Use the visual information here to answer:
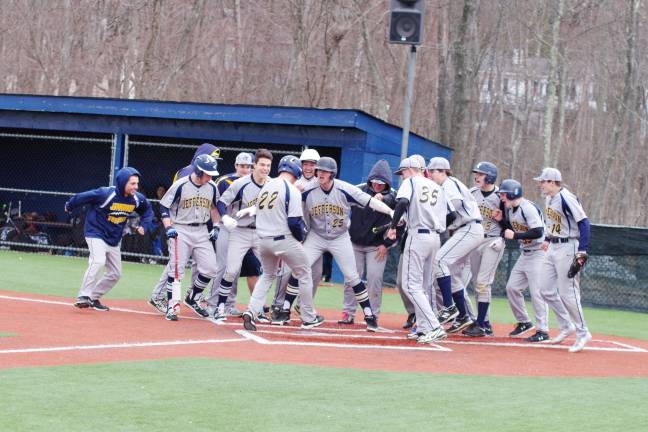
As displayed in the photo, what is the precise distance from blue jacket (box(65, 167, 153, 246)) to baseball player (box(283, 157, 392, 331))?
207cm

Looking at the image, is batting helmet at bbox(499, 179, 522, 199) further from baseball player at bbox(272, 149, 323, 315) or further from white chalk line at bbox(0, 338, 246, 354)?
white chalk line at bbox(0, 338, 246, 354)

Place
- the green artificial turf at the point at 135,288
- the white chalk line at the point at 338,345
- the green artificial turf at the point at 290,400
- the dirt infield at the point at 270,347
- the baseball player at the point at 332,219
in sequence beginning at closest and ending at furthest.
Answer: the green artificial turf at the point at 290,400 < the dirt infield at the point at 270,347 < the white chalk line at the point at 338,345 < the baseball player at the point at 332,219 < the green artificial turf at the point at 135,288

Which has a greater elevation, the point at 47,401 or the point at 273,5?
the point at 273,5

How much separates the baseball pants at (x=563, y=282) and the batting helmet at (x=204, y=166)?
396cm

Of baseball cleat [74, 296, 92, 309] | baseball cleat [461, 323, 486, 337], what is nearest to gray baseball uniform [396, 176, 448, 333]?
baseball cleat [461, 323, 486, 337]

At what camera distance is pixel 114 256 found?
12844mm

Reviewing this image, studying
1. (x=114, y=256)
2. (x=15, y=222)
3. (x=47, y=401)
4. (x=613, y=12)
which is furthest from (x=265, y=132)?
(x=613, y=12)

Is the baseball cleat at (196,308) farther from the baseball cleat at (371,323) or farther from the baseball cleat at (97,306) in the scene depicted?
the baseball cleat at (371,323)

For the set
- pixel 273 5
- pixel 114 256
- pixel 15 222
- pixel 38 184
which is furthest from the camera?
pixel 273 5

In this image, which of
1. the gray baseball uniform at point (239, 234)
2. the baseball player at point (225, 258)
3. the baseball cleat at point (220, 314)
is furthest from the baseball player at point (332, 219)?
the baseball player at point (225, 258)

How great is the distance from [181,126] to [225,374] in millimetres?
14130

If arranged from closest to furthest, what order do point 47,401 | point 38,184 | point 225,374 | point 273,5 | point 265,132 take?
1. point 47,401
2. point 225,374
3. point 265,132
4. point 38,184
5. point 273,5

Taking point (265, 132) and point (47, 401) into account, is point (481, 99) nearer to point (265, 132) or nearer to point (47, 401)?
point (265, 132)

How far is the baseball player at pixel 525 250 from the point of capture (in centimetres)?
1238
